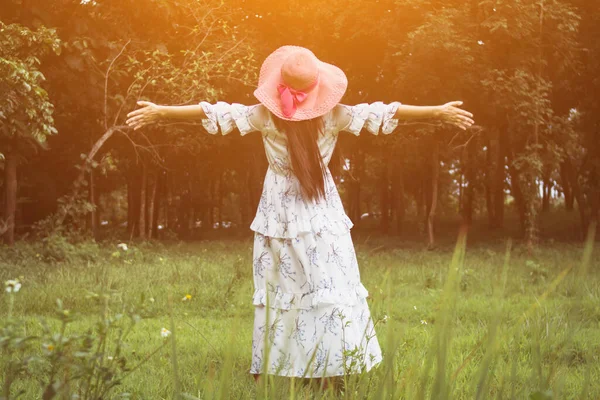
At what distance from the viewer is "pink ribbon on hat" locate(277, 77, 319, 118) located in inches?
178

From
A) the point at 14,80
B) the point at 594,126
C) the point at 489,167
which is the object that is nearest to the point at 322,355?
the point at 14,80

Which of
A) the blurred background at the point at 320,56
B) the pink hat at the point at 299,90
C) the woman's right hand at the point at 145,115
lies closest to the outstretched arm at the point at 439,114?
the pink hat at the point at 299,90

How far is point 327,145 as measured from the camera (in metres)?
4.75

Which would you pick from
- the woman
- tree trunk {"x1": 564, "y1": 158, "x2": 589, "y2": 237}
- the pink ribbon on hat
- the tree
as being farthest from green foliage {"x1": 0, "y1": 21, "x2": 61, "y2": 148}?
tree trunk {"x1": 564, "y1": 158, "x2": 589, "y2": 237}

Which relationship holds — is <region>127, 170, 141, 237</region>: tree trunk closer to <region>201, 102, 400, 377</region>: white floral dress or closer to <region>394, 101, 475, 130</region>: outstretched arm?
<region>201, 102, 400, 377</region>: white floral dress

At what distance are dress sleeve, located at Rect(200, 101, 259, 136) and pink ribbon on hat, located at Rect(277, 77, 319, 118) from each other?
24cm

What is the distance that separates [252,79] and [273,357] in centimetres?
1447

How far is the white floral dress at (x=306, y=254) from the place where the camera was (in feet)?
14.6

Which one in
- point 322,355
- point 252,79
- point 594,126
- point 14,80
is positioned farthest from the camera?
point 594,126

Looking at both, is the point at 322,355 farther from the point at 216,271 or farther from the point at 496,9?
the point at 496,9

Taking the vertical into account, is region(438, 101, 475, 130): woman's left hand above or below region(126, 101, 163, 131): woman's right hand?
above

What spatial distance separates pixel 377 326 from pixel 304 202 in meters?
2.23

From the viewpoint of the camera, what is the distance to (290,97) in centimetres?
455

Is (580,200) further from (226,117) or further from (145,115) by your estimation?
(145,115)
